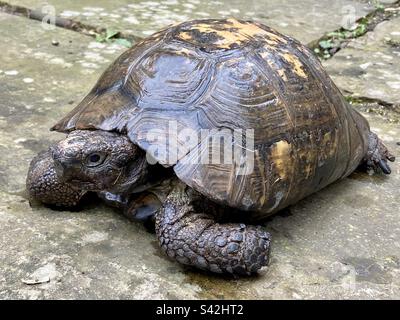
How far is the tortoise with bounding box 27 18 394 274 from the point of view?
2.30 meters

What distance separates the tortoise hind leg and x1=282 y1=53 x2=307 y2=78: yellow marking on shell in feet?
2.31

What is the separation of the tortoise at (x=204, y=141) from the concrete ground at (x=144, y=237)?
10 centimetres

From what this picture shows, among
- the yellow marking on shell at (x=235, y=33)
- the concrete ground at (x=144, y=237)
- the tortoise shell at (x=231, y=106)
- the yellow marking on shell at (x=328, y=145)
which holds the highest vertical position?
the yellow marking on shell at (x=235, y=33)

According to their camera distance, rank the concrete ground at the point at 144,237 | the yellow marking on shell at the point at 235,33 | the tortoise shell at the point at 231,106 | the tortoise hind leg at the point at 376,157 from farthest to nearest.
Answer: the tortoise hind leg at the point at 376,157
the yellow marking on shell at the point at 235,33
the tortoise shell at the point at 231,106
the concrete ground at the point at 144,237

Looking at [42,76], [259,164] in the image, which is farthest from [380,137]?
→ [42,76]

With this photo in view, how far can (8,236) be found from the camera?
97.0 inches

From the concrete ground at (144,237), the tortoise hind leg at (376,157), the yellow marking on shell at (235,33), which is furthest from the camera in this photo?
the tortoise hind leg at (376,157)

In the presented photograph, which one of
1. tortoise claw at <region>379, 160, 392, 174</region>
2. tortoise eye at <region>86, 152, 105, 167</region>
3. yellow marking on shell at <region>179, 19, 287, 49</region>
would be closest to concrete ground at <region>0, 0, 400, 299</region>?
tortoise claw at <region>379, 160, 392, 174</region>

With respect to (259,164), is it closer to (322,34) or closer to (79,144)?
(79,144)

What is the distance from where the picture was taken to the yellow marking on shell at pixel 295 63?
2660 millimetres

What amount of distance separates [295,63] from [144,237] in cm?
100

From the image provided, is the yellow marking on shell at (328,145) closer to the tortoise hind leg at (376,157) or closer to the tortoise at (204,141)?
the tortoise at (204,141)

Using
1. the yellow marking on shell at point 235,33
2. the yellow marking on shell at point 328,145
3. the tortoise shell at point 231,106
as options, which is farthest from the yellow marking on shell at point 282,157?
the yellow marking on shell at point 235,33

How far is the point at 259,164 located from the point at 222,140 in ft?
0.58
